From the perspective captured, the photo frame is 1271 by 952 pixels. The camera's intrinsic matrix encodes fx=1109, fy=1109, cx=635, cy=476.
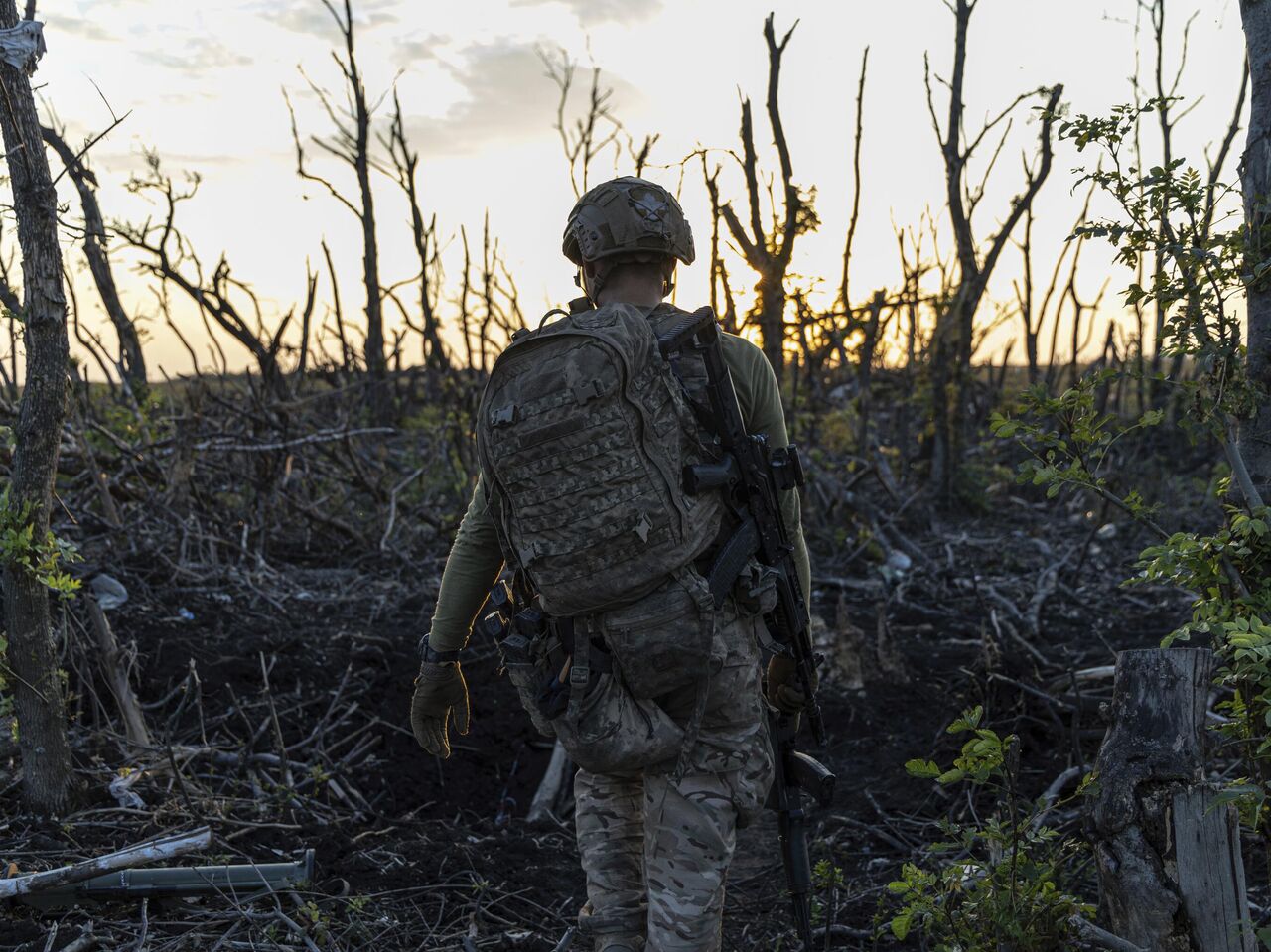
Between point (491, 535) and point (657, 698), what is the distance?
1.95 ft

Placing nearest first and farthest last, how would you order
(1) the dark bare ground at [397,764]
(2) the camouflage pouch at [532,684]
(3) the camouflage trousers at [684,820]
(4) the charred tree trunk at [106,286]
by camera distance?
(3) the camouflage trousers at [684,820] < (2) the camouflage pouch at [532,684] < (1) the dark bare ground at [397,764] < (4) the charred tree trunk at [106,286]

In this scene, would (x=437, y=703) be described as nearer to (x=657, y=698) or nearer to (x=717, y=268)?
(x=657, y=698)

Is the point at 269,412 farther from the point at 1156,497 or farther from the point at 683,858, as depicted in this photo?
the point at 1156,497

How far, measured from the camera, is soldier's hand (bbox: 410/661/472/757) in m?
2.90

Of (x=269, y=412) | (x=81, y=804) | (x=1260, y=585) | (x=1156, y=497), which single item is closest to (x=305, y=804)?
(x=81, y=804)

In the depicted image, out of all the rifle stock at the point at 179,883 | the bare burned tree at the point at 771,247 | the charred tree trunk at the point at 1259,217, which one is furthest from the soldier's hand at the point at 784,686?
the bare burned tree at the point at 771,247

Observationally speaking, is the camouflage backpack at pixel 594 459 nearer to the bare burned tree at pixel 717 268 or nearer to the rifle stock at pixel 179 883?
the rifle stock at pixel 179 883

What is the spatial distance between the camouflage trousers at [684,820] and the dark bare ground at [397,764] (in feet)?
2.87

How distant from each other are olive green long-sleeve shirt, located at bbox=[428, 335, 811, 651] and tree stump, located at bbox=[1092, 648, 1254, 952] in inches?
32.0

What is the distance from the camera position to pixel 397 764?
494 centimetres

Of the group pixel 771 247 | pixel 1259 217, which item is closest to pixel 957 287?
pixel 771 247

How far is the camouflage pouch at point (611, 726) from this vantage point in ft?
8.12

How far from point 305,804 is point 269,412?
4.38 m

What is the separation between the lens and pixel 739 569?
260 cm
